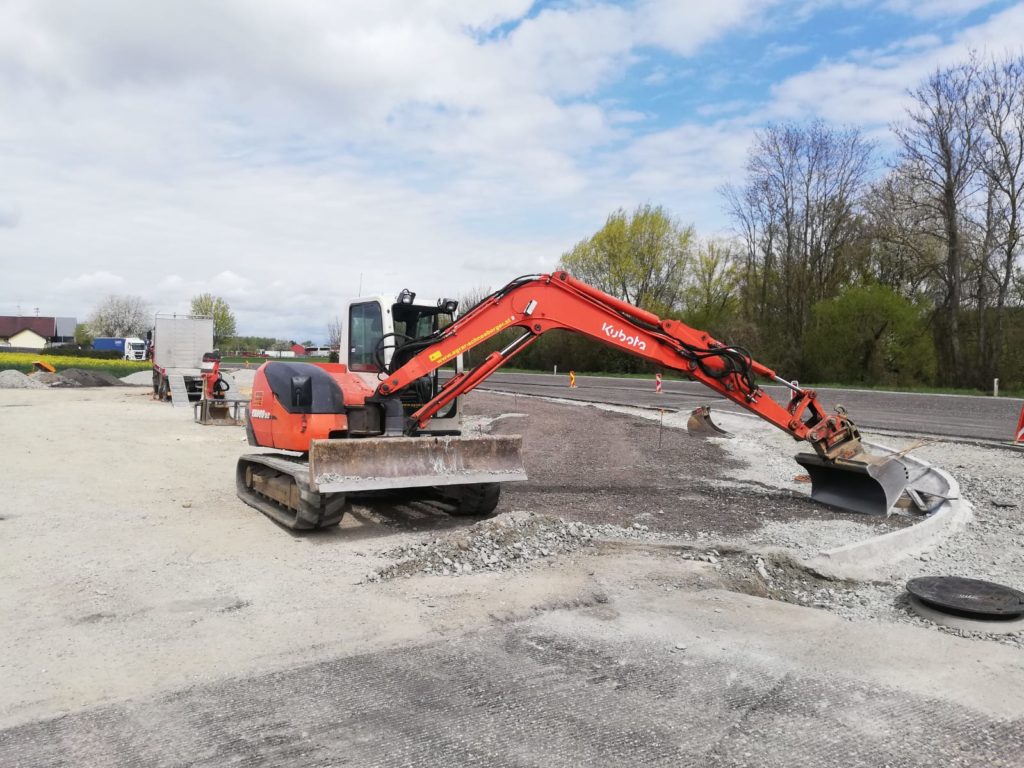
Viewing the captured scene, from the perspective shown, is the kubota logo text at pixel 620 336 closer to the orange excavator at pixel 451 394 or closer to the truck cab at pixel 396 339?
the orange excavator at pixel 451 394

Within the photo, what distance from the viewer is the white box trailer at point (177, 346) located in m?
29.2

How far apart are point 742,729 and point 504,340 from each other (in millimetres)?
6826

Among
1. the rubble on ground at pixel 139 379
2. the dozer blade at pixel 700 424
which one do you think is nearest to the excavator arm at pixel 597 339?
the dozer blade at pixel 700 424

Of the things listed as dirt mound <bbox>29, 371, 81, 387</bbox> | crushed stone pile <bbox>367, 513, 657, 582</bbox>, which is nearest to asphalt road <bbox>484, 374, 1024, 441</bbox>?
crushed stone pile <bbox>367, 513, 657, 582</bbox>

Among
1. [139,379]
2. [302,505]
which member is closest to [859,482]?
[302,505]

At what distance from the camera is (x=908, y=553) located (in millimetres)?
7070

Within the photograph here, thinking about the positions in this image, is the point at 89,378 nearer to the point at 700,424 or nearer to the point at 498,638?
the point at 700,424

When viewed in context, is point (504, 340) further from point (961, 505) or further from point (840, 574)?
point (961, 505)

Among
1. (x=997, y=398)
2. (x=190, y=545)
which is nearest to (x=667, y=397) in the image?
(x=997, y=398)

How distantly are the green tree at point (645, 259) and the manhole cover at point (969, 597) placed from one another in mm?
42242

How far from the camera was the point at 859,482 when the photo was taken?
8.84 m

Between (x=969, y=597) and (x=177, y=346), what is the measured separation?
29.5m

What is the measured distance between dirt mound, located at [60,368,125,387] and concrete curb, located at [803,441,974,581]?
1458 inches

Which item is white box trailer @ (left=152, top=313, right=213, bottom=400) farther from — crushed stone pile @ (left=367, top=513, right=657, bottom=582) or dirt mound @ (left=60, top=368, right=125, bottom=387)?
crushed stone pile @ (left=367, top=513, right=657, bottom=582)
